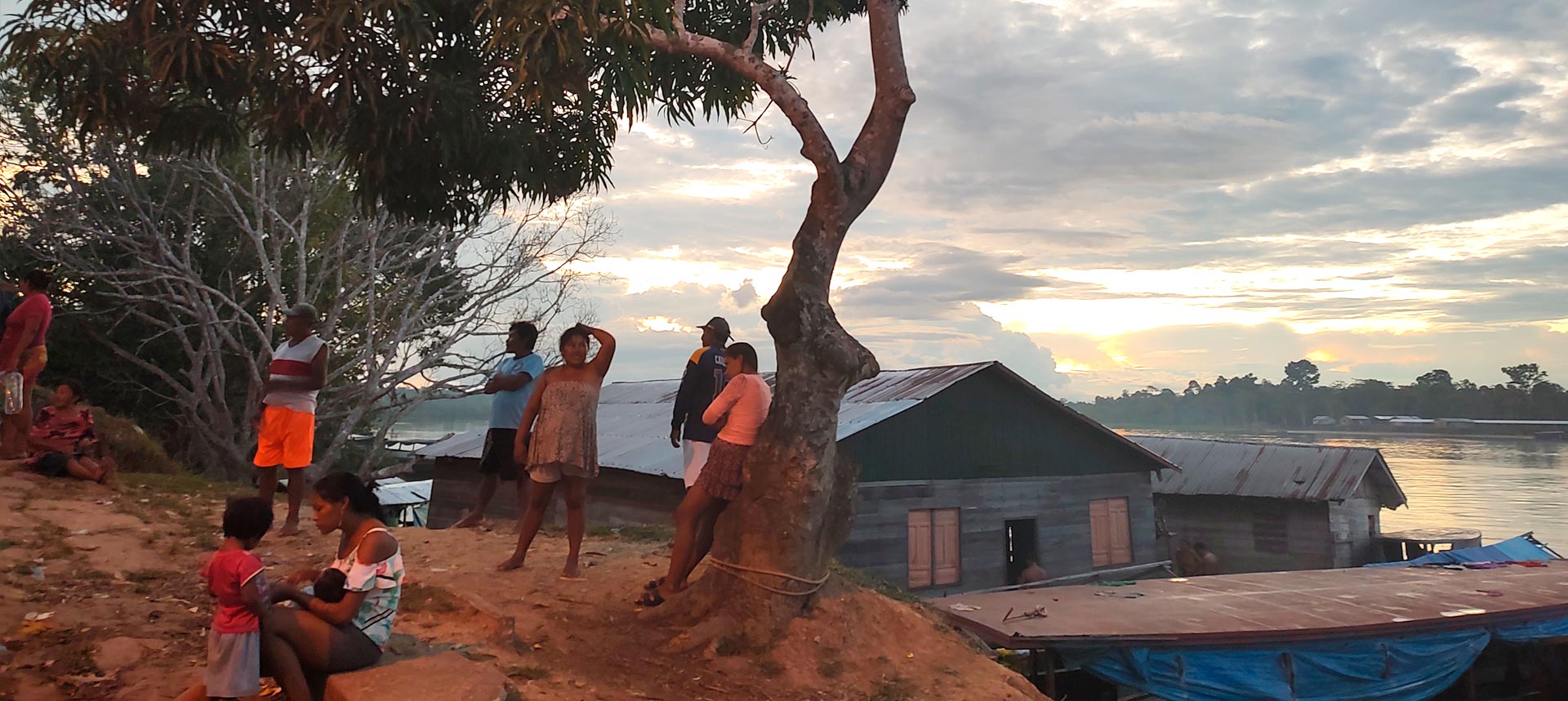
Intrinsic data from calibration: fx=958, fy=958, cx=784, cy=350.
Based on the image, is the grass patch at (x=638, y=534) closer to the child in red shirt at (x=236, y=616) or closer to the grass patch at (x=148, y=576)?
the grass patch at (x=148, y=576)

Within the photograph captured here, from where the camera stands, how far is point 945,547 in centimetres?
1745

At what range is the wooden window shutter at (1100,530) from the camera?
65.7ft

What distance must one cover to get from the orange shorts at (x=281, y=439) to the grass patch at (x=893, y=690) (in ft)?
14.0

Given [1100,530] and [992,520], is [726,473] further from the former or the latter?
[1100,530]

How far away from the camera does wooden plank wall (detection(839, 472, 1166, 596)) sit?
1636cm

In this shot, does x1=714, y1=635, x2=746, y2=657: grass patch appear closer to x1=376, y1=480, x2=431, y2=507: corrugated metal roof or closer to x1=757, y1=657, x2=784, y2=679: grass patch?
x1=757, y1=657, x2=784, y2=679: grass patch

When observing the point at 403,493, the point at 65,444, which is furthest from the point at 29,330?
the point at 403,493

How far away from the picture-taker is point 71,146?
17.9 meters

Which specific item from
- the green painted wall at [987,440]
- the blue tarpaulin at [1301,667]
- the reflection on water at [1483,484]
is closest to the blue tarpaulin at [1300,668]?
the blue tarpaulin at [1301,667]

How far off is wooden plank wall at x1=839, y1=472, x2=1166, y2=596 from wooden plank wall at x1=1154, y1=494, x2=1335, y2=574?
9463 mm

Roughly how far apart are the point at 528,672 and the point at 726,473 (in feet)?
5.75

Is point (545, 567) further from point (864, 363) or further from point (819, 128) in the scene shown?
point (819, 128)

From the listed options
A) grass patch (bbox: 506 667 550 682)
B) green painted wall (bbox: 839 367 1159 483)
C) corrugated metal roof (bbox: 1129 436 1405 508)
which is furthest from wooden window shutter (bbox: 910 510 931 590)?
corrugated metal roof (bbox: 1129 436 1405 508)

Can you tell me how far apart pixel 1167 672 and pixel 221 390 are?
1785 cm
